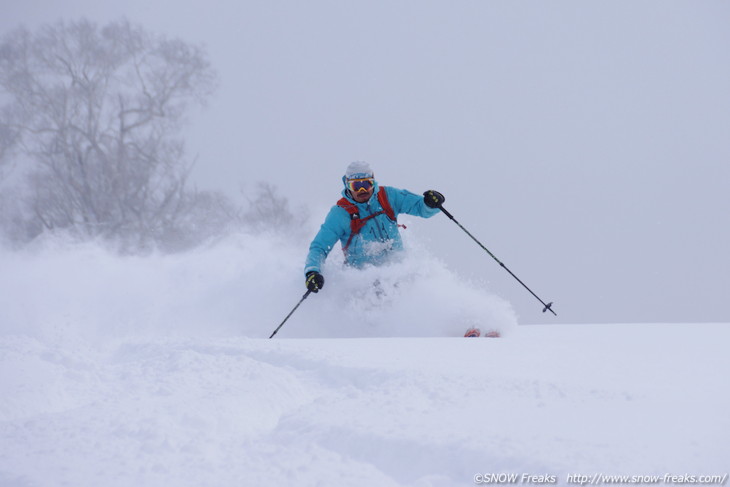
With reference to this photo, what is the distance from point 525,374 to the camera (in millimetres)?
2914

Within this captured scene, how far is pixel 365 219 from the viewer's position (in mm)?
6469

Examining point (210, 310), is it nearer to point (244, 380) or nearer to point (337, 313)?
point (337, 313)

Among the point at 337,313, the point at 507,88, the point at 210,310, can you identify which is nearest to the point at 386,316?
the point at 337,313

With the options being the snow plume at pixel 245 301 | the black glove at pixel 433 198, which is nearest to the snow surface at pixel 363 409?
the snow plume at pixel 245 301

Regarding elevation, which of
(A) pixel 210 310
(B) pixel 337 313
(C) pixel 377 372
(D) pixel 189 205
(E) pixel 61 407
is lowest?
(E) pixel 61 407

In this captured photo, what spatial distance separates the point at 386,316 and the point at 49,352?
3.52 meters

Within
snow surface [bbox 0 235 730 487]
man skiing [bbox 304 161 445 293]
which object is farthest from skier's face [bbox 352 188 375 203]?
snow surface [bbox 0 235 730 487]

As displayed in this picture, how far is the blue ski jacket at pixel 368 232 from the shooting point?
646 cm

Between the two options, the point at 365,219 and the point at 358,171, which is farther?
the point at 365,219

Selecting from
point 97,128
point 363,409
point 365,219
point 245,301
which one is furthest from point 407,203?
point 97,128

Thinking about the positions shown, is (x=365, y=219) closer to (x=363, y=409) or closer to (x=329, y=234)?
(x=329, y=234)

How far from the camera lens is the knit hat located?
6273mm

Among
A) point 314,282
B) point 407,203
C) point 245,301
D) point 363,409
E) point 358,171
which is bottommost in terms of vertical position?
point 363,409

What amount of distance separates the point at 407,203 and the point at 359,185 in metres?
0.66
